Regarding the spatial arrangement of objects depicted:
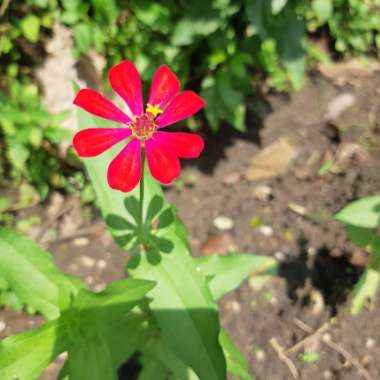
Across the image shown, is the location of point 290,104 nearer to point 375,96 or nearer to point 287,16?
point 375,96

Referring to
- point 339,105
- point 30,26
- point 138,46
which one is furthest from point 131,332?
point 339,105

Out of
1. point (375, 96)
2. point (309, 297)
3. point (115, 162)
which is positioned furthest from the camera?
point (375, 96)

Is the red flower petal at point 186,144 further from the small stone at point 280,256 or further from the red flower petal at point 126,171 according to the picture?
the small stone at point 280,256

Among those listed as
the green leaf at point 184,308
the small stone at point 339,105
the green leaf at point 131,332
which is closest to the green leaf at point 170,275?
the green leaf at point 184,308

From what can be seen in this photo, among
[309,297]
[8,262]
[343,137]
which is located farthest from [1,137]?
[343,137]

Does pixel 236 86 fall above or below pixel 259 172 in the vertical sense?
above

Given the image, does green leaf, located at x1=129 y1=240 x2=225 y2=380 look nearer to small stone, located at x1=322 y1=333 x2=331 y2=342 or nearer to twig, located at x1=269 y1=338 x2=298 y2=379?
twig, located at x1=269 y1=338 x2=298 y2=379
